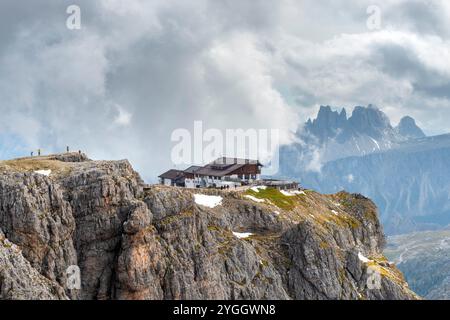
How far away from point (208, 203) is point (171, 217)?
31.8m

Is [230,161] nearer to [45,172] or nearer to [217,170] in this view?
[217,170]

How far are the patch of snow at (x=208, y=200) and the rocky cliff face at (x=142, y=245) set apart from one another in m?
1.80

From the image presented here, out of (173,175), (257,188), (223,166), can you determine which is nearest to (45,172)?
(257,188)

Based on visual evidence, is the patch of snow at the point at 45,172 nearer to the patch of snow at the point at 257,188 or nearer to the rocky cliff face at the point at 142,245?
the rocky cliff face at the point at 142,245

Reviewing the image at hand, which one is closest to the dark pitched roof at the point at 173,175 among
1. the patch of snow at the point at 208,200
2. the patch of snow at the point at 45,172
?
the patch of snow at the point at 208,200

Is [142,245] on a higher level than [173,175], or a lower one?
lower

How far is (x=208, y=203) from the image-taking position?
12538cm

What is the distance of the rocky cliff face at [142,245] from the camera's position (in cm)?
7512

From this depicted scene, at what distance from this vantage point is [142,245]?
83.6 m

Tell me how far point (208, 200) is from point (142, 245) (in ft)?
147

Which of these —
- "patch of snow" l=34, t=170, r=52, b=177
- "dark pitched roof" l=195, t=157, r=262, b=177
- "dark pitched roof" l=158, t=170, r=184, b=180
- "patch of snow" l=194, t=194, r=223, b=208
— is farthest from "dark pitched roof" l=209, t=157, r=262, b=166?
"patch of snow" l=34, t=170, r=52, b=177

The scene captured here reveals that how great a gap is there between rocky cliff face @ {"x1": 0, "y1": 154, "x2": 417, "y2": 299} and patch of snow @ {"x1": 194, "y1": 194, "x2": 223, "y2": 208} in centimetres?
180
